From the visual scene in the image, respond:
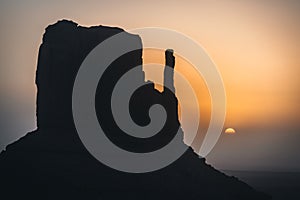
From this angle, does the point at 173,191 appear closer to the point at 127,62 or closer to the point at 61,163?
the point at 61,163

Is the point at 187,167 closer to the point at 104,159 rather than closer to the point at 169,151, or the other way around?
the point at 169,151

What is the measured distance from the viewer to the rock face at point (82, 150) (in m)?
67.1

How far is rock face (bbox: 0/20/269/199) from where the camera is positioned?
67.1 m

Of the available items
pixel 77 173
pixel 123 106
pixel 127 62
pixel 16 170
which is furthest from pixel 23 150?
pixel 127 62

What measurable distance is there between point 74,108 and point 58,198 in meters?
27.9

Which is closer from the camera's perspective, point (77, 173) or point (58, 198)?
point (58, 198)

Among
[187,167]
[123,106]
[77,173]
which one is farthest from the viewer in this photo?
[123,106]

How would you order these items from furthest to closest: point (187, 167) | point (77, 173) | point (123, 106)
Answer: point (123, 106) < point (187, 167) < point (77, 173)

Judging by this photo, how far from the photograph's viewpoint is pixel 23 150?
75938mm

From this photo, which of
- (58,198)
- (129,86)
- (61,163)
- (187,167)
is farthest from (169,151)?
(58,198)

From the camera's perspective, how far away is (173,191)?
70.8 m

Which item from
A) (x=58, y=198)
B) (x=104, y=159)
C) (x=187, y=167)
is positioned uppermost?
(x=187, y=167)

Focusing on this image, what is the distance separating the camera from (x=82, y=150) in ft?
257

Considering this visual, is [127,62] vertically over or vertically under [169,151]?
over
